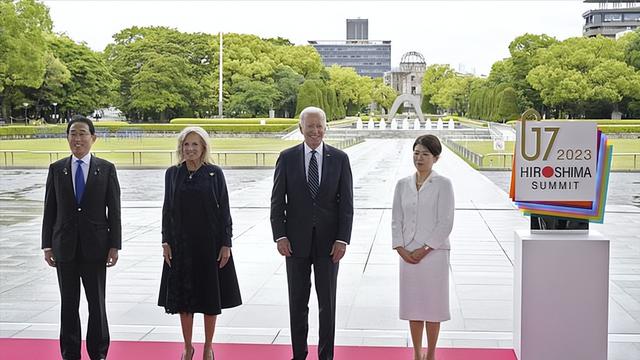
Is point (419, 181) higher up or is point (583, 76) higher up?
point (583, 76)

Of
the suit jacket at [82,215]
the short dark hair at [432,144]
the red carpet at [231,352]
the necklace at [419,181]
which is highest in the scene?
the short dark hair at [432,144]

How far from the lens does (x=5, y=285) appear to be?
771cm

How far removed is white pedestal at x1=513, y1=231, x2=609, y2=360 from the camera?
4.80 meters

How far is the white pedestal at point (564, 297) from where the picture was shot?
4.80 metres

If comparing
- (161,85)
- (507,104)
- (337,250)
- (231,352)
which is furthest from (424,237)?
(507,104)

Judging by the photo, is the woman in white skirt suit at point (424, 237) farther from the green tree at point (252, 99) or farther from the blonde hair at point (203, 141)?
the green tree at point (252, 99)

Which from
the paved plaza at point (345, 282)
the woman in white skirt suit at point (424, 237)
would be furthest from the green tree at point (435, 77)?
the woman in white skirt suit at point (424, 237)

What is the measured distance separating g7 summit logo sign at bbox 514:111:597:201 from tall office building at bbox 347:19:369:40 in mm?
197028

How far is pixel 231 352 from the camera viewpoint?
5.31 meters

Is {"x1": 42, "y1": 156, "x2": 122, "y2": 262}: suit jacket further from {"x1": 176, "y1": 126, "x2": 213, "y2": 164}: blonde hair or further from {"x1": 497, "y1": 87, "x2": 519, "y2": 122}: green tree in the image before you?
Result: {"x1": 497, "y1": 87, "x2": 519, "y2": 122}: green tree

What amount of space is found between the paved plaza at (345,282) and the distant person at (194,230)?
3.23 ft

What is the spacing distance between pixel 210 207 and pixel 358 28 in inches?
7802

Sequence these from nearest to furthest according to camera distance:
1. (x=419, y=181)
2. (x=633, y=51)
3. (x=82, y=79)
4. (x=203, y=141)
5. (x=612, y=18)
Result: (x=203, y=141)
(x=419, y=181)
(x=633, y=51)
(x=82, y=79)
(x=612, y=18)

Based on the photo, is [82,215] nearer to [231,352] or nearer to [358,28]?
[231,352]
